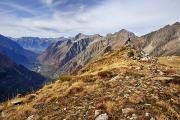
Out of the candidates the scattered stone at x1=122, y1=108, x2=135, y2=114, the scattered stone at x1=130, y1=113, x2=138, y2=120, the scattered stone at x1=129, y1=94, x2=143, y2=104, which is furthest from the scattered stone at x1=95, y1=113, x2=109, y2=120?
the scattered stone at x1=129, y1=94, x2=143, y2=104

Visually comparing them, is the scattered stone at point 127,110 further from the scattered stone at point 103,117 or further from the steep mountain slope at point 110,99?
the scattered stone at point 103,117

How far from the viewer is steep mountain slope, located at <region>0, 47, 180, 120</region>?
19.8m

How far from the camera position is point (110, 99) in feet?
71.3

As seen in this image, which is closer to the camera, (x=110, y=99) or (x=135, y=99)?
(x=135, y=99)

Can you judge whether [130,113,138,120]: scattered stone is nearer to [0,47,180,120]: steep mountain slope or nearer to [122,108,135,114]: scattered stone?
[0,47,180,120]: steep mountain slope

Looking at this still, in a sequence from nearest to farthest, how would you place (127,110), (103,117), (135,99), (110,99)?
1. (103,117)
2. (127,110)
3. (135,99)
4. (110,99)

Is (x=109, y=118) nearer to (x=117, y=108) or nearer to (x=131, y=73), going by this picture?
(x=117, y=108)

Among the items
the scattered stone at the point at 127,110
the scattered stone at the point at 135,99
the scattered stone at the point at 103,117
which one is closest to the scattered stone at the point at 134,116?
the scattered stone at the point at 127,110

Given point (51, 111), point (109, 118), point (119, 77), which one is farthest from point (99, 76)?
point (109, 118)

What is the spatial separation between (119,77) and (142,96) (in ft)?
19.0

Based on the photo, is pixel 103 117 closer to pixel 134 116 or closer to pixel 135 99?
pixel 134 116

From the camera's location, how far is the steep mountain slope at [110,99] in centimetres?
1980

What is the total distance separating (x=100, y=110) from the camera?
20.4m

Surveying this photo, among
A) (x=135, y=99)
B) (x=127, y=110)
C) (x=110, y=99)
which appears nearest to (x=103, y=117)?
(x=127, y=110)
